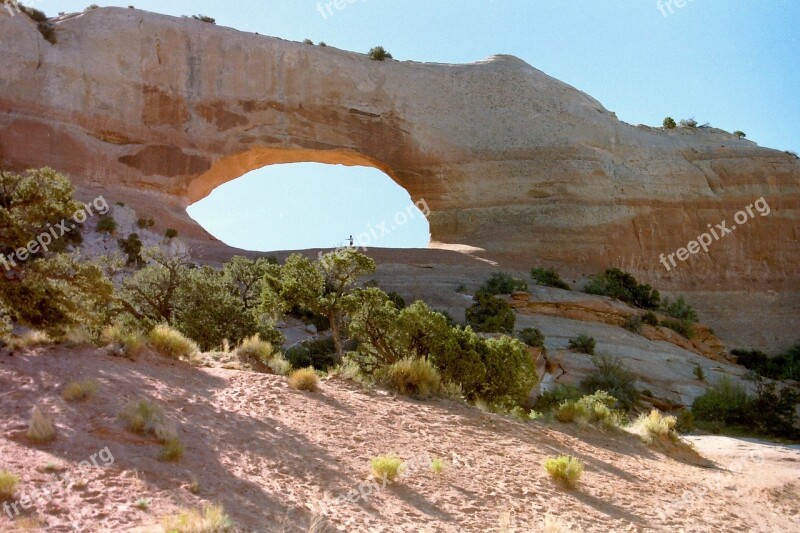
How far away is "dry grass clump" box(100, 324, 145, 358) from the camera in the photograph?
10203 mm

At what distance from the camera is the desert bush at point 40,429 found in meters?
6.79

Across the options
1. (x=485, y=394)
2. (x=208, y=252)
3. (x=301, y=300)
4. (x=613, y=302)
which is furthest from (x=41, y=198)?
(x=613, y=302)

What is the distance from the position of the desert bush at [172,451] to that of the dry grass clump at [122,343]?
11.1 ft

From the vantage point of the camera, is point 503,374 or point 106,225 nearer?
point 503,374

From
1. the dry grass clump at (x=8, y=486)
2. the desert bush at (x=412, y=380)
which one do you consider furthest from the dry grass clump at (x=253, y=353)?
the dry grass clump at (x=8, y=486)

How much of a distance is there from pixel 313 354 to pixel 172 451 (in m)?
12.4

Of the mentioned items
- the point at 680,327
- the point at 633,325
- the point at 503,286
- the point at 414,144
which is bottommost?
the point at 633,325

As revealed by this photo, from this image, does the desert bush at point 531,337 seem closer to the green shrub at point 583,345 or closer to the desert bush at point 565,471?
the green shrub at point 583,345

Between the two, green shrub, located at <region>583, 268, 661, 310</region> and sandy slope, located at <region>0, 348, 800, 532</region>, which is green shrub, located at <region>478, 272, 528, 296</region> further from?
sandy slope, located at <region>0, 348, 800, 532</region>

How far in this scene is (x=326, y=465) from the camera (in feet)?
26.0

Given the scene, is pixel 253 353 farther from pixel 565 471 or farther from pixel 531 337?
pixel 531 337

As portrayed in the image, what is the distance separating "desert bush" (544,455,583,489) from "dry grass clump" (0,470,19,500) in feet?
18.7

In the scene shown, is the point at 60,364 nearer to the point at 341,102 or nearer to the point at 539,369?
the point at 539,369

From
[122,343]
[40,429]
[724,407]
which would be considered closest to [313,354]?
[122,343]
